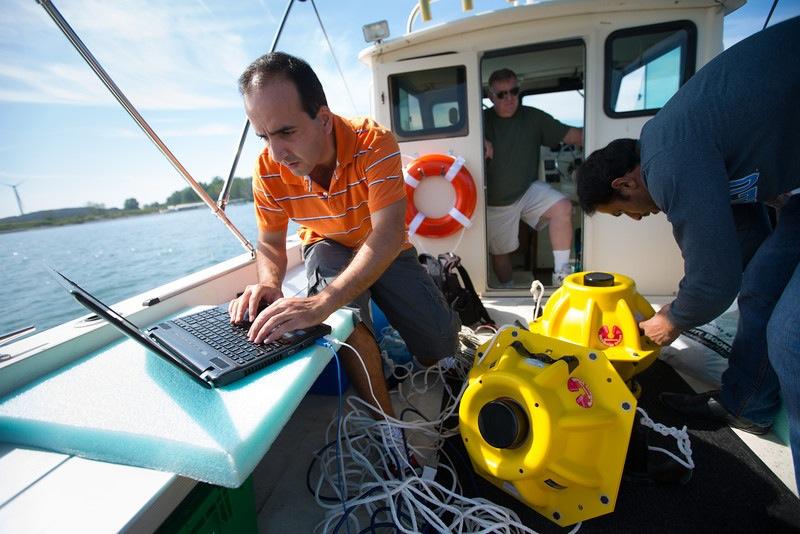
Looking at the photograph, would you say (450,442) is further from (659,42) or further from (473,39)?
(659,42)

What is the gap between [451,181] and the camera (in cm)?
243

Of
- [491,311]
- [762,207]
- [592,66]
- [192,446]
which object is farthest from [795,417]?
[592,66]

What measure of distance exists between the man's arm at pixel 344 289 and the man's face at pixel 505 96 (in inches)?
70.8

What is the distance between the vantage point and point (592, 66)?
2.30 metres

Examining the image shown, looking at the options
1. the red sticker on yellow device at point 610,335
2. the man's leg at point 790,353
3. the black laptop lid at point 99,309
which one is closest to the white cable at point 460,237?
the red sticker on yellow device at point 610,335

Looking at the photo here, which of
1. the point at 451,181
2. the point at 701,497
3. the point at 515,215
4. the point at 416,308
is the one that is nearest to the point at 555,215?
the point at 515,215

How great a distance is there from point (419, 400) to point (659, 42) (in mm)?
2327

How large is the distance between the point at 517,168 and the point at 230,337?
7.77ft

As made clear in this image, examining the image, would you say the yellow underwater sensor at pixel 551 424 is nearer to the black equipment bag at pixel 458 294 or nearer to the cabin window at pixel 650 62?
the black equipment bag at pixel 458 294

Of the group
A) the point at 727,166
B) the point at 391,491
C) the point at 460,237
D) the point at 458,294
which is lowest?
the point at 391,491

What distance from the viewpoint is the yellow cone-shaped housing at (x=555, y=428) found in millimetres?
921

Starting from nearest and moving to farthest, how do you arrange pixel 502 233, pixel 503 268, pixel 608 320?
pixel 608 320 < pixel 502 233 < pixel 503 268

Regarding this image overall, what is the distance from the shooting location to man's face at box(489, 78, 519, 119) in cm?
265

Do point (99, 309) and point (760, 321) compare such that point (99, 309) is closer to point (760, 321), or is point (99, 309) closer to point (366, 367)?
point (366, 367)
